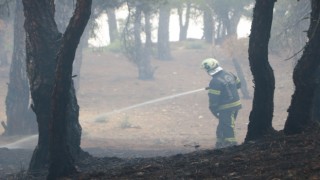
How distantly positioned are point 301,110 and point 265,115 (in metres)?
0.95

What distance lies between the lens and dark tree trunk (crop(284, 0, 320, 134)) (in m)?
7.50

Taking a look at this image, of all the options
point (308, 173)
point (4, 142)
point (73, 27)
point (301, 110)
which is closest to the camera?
point (308, 173)

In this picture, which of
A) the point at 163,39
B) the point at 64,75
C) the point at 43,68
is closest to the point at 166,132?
the point at 43,68

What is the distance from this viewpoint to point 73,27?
706 centimetres

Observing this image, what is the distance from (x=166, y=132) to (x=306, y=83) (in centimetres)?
1309

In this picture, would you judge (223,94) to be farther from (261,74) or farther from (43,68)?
(43,68)

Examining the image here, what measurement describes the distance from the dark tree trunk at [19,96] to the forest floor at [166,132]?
53cm

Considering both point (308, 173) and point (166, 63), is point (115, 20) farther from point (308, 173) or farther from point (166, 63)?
point (308, 173)

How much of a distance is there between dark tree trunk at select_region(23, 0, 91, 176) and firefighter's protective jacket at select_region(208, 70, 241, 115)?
5250 mm

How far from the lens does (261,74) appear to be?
850 centimetres

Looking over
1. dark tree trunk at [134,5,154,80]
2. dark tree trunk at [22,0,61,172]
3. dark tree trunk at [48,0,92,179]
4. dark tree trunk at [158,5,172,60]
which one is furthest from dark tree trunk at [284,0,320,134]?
dark tree trunk at [158,5,172,60]

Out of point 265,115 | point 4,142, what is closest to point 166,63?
point 4,142

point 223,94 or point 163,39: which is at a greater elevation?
point 163,39

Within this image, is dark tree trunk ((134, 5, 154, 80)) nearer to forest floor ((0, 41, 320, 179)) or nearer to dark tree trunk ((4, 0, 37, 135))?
forest floor ((0, 41, 320, 179))
